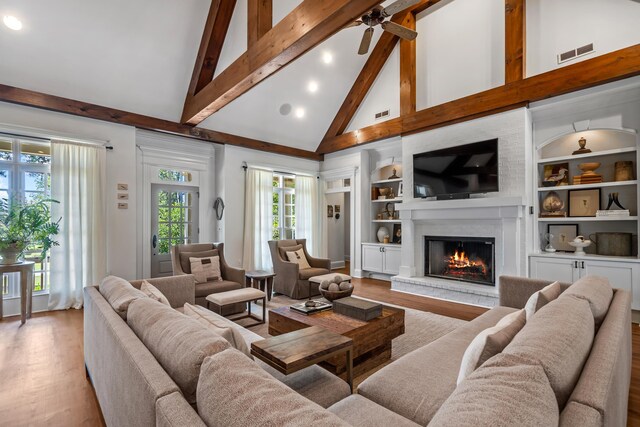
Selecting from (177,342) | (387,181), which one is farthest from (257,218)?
(177,342)

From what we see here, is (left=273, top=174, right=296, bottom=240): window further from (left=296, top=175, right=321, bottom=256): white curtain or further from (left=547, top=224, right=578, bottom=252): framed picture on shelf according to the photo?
(left=547, top=224, right=578, bottom=252): framed picture on shelf

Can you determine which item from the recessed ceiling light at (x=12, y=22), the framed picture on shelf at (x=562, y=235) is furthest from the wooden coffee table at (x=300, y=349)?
the recessed ceiling light at (x=12, y=22)

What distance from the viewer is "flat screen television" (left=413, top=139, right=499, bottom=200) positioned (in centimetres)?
470

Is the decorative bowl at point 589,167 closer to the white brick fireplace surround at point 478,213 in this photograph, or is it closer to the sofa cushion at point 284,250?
the white brick fireplace surround at point 478,213

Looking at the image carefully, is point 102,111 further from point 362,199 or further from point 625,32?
point 625,32

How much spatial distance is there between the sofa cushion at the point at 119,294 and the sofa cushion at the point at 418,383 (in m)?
1.34

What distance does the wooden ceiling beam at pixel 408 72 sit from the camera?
18.5 ft

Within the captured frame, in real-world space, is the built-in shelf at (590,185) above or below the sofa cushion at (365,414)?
above

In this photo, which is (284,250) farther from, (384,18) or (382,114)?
(384,18)

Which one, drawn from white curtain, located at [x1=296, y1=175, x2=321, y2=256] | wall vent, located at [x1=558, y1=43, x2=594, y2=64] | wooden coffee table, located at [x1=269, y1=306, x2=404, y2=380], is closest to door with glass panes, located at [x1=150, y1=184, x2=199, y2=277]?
white curtain, located at [x1=296, y1=175, x2=321, y2=256]

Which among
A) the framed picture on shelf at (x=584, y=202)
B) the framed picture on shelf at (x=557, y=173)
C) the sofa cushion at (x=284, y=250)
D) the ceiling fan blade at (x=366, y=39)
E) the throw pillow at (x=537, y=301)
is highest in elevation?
the ceiling fan blade at (x=366, y=39)

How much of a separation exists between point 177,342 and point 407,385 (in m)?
1.09

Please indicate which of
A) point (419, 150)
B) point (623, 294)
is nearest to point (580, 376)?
point (623, 294)

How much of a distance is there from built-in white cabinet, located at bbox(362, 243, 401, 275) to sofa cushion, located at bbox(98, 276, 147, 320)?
16.0ft
